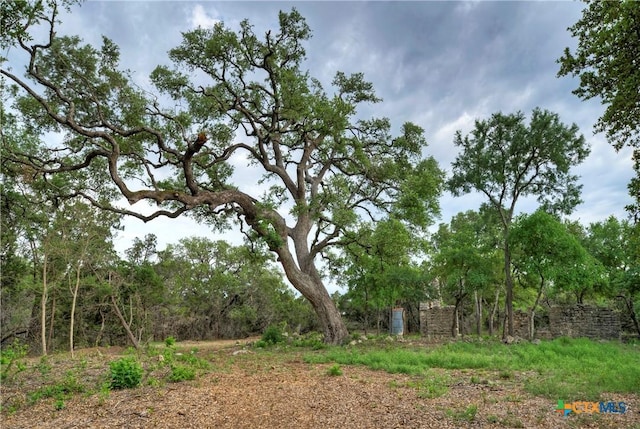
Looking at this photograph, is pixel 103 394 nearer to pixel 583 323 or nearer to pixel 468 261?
pixel 468 261

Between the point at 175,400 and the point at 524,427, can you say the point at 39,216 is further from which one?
the point at 524,427

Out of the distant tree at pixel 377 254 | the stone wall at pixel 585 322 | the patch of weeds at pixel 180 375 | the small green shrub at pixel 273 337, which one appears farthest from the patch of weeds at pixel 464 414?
the stone wall at pixel 585 322

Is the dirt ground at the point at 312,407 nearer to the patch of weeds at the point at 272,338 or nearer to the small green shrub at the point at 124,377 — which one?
the small green shrub at the point at 124,377

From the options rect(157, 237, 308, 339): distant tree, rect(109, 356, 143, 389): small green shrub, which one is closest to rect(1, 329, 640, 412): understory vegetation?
rect(109, 356, 143, 389): small green shrub

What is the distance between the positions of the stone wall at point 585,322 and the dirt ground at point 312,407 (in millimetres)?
13494

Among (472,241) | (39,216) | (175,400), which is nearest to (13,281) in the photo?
(39,216)

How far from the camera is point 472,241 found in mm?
16156

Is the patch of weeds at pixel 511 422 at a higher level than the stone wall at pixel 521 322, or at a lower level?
higher

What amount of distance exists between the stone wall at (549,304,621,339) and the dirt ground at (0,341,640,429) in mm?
13494

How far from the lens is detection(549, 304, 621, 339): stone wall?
1634 centimetres

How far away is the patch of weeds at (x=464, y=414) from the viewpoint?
4062 millimetres

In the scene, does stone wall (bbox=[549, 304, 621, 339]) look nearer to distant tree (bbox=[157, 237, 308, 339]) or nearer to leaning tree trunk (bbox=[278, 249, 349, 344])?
leaning tree trunk (bbox=[278, 249, 349, 344])

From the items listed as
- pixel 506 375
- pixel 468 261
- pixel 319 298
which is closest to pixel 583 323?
pixel 468 261

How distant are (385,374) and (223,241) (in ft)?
71.1
